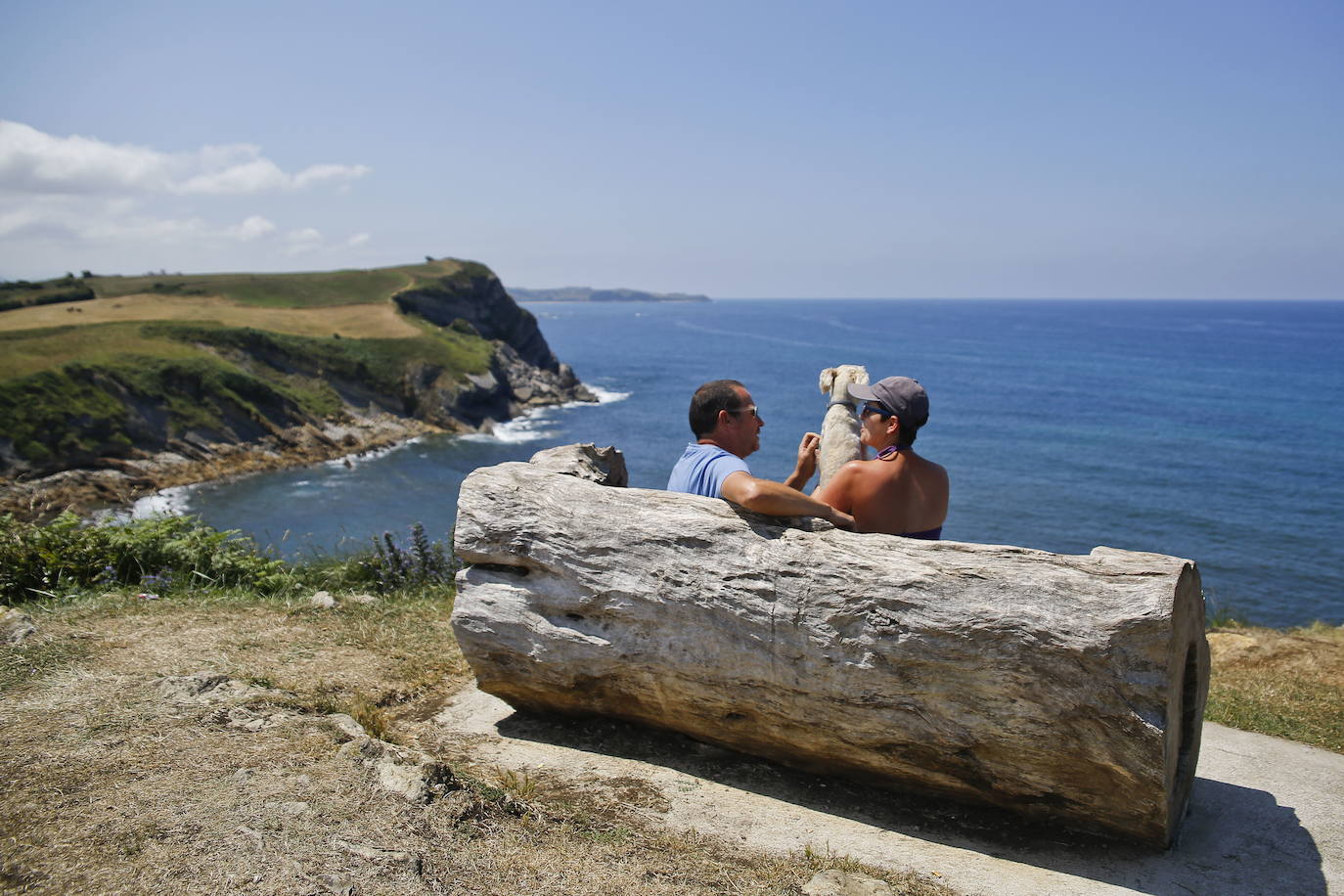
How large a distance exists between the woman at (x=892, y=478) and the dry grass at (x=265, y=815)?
227cm

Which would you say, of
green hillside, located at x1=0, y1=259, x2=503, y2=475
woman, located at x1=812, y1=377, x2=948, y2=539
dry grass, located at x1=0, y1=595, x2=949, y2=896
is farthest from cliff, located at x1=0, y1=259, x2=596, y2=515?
woman, located at x1=812, y1=377, x2=948, y2=539

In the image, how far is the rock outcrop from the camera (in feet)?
15.8

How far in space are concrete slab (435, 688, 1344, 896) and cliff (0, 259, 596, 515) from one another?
32.2 m

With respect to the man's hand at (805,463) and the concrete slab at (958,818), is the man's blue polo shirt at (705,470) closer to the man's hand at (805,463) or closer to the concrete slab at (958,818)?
the man's hand at (805,463)

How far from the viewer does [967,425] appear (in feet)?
216

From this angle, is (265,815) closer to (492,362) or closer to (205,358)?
(205,358)

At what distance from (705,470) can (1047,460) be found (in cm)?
5419

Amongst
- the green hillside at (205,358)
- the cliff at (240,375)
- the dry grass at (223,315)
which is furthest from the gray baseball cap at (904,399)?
the dry grass at (223,315)

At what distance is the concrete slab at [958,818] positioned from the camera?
501 cm

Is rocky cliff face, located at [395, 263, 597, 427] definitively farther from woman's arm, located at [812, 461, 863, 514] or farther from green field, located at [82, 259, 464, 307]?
woman's arm, located at [812, 461, 863, 514]

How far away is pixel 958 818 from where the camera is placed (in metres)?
5.60

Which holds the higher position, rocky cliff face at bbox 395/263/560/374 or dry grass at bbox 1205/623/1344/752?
rocky cliff face at bbox 395/263/560/374

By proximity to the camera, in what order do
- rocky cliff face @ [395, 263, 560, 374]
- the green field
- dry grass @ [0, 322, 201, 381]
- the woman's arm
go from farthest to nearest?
1. rocky cliff face @ [395, 263, 560, 374]
2. the green field
3. dry grass @ [0, 322, 201, 381]
4. the woman's arm

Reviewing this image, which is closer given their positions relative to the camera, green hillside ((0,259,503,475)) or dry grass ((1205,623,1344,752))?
dry grass ((1205,623,1344,752))
